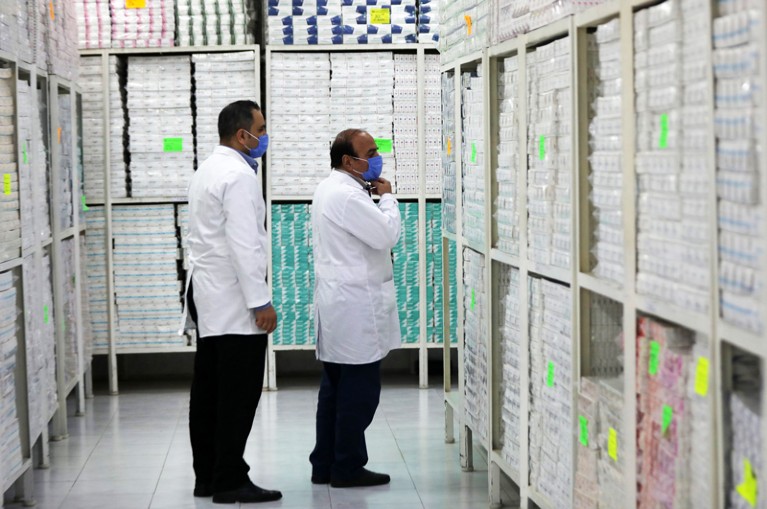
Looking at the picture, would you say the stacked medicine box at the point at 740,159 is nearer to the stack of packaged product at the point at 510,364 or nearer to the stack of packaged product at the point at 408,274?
the stack of packaged product at the point at 510,364

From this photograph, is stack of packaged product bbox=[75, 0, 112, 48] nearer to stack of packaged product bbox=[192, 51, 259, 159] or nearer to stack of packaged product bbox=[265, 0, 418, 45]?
stack of packaged product bbox=[192, 51, 259, 159]

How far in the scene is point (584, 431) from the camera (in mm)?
3779

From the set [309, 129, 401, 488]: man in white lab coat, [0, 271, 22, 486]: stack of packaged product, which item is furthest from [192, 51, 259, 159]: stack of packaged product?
[0, 271, 22, 486]: stack of packaged product

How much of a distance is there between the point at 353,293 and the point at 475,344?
68 centimetres

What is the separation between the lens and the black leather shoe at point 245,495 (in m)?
5.38

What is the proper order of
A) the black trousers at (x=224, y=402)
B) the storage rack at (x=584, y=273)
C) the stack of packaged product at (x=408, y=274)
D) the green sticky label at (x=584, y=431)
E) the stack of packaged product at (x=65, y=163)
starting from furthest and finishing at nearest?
1. the stack of packaged product at (x=408, y=274)
2. the stack of packaged product at (x=65, y=163)
3. the black trousers at (x=224, y=402)
4. the green sticky label at (x=584, y=431)
5. the storage rack at (x=584, y=273)

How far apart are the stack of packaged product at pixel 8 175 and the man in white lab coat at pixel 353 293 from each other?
147 cm

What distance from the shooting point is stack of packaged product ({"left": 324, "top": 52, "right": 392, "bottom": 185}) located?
8.26 m

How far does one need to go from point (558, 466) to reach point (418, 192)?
4.42 metres

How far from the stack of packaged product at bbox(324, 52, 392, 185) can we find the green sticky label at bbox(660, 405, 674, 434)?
17.7 ft

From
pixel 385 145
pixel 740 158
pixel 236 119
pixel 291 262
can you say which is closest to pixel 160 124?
pixel 291 262

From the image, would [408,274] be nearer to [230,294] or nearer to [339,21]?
[339,21]

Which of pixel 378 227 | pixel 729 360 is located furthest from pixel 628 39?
pixel 378 227

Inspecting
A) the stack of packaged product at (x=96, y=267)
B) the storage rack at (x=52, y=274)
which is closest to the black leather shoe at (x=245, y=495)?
the storage rack at (x=52, y=274)
